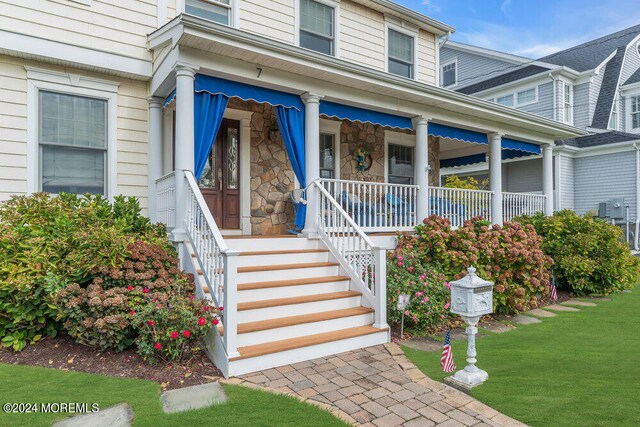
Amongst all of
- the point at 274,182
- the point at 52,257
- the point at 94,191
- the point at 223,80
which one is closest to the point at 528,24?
the point at 274,182

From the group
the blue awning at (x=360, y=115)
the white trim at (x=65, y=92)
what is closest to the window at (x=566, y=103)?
the blue awning at (x=360, y=115)

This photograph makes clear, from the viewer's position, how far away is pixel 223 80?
18.7 ft

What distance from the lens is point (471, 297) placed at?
3693 millimetres

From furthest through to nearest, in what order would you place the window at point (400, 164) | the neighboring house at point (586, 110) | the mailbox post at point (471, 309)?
the neighboring house at point (586, 110) < the window at point (400, 164) < the mailbox post at point (471, 309)

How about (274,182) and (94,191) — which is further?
(274,182)

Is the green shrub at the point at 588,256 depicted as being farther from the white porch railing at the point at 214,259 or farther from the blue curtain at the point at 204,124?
the white porch railing at the point at 214,259

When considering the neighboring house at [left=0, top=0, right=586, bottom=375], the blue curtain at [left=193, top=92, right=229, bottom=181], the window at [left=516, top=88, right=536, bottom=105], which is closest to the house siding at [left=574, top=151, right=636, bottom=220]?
the window at [left=516, top=88, right=536, bottom=105]

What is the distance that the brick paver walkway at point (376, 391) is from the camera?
3.08 metres

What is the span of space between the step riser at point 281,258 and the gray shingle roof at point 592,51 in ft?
49.7

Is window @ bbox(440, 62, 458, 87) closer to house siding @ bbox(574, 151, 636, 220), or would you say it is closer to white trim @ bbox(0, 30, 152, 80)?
house siding @ bbox(574, 151, 636, 220)

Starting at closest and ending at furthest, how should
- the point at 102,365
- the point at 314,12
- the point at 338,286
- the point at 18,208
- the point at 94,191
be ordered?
the point at 102,365 → the point at 18,208 → the point at 338,286 → the point at 94,191 → the point at 314,12

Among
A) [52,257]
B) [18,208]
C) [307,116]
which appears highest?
[307,116]

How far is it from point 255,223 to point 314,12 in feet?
15.0

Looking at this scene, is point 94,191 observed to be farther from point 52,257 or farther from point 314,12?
point 314,12
